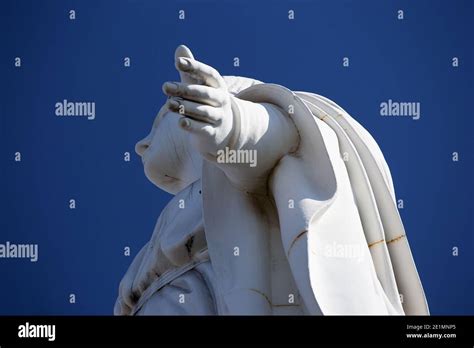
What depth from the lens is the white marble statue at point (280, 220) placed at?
26.3 ft

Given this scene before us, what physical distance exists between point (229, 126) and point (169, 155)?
1.71 m

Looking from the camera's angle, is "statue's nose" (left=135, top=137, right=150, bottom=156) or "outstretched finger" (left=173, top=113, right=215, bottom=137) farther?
"statue's nose" (left=135, top=137, right=150, bottom=156)

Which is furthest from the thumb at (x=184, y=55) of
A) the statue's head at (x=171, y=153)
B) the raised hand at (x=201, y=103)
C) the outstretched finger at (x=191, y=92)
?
the statue's head at (x=171, y=153)

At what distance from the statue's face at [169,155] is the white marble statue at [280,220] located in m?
0.55

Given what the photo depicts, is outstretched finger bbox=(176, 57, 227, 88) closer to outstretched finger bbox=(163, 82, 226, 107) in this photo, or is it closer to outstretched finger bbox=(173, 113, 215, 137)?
outstretched finger bbox=(163, 82, 226, 107)

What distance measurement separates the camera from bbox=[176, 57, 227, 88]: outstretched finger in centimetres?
772
